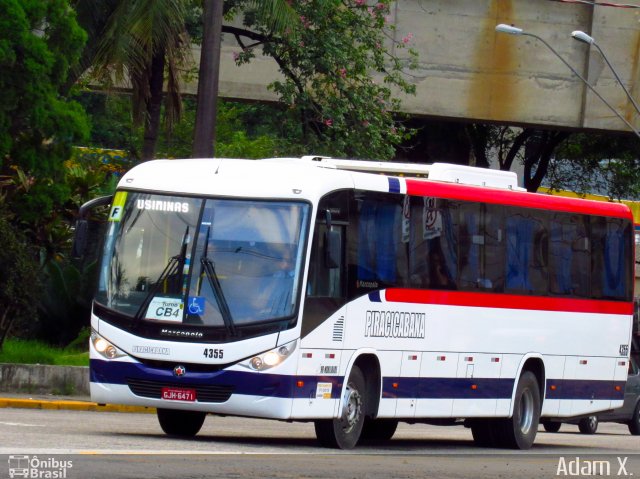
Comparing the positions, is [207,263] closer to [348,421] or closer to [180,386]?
[180,386]

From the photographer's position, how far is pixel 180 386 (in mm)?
13703

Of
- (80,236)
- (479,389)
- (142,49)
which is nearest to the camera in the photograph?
(80,236)

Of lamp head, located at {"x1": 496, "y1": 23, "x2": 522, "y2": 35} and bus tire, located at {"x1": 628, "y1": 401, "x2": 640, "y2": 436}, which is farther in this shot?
lamp head, located at {"x1": 496, "y1": 23, "x2": 522, "y2": 35}

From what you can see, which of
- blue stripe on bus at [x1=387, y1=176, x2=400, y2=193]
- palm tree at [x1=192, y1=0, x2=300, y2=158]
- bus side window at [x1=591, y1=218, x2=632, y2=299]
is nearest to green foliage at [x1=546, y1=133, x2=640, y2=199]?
bus side window at [x1=591, y1=218, x2=632, y2=299]

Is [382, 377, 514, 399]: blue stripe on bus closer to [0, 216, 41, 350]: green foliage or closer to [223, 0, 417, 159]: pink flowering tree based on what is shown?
[0, 216, 41, 350]: green foliage

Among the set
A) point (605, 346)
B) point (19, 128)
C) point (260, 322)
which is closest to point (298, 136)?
point (19, 128)

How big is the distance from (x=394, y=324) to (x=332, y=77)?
11872mm

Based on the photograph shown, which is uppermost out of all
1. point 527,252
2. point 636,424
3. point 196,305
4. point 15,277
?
point 527,252

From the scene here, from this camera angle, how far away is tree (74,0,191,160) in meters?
22.0

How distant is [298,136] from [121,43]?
5.94 metres

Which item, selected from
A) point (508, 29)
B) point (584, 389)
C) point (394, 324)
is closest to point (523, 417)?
point (584, 389)

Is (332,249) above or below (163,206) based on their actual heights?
below

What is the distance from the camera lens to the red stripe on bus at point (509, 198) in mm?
16094

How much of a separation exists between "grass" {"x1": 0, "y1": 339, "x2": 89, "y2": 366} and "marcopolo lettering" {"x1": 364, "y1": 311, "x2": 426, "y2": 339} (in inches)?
293
